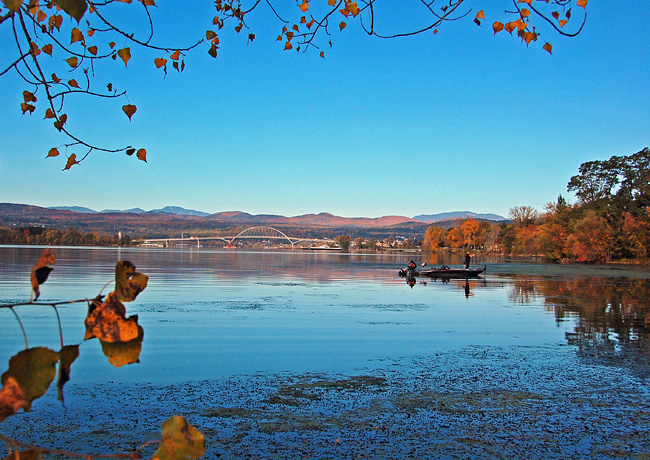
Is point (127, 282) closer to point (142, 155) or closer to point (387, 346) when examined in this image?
point (142, 155)

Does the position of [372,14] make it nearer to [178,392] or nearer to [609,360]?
[178,392]

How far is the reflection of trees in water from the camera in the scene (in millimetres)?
11445

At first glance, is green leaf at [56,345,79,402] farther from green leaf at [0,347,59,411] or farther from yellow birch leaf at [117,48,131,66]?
yellow birch leaf at [117,48,131,66]

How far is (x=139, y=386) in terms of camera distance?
871 cm

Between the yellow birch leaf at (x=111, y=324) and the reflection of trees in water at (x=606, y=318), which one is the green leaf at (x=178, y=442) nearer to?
the yellow birch leaf at (x=111, y=324)

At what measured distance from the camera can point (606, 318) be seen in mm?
17672

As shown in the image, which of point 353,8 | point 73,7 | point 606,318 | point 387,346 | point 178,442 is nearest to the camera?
point 178,442

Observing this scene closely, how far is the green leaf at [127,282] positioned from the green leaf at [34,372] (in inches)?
7.6

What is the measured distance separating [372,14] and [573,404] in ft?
21.2

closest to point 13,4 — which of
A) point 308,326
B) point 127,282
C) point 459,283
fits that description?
point 127,282

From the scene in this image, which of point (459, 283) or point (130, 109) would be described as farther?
point (459, 283)

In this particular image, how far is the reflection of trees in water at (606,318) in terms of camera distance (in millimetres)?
11445

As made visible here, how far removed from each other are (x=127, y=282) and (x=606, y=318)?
1932 cm

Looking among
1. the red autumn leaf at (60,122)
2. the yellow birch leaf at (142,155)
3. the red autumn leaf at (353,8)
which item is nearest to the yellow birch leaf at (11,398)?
the yellow birch leaf at (142,155)
